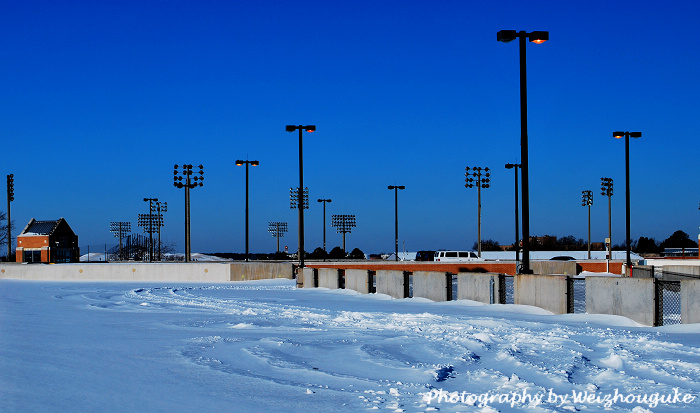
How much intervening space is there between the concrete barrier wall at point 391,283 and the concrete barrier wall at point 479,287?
3006 mm

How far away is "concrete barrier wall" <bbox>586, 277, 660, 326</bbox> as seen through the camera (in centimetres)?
1514

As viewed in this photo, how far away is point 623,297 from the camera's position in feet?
52.3

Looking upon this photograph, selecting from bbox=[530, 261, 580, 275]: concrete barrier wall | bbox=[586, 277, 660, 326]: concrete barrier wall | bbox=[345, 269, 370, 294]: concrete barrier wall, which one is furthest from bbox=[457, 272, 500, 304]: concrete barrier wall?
bbox=[530, 261, 580, 275]: concrete barrier wall

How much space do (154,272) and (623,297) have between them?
33449mm

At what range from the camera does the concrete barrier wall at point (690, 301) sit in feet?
47.0

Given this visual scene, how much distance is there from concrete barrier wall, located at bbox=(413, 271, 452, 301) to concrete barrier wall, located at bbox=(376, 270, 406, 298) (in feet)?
2.54

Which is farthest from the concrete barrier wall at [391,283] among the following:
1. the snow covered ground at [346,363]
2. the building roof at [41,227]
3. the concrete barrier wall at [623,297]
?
the building roof at [41,227]

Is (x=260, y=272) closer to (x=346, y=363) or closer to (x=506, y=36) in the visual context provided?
(x=506, y=36)

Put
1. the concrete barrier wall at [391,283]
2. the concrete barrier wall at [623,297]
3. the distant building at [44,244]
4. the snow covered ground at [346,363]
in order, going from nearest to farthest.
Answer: the snow covered ground at [346,363] → the concrete barrier wall at [623,297] → the concrete barrier wall at [391,283] → the distant building at [44,244]

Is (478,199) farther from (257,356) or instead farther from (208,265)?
(257,356)

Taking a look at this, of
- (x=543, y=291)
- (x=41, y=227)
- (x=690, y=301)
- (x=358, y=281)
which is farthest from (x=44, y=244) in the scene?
(x=690, y=301)

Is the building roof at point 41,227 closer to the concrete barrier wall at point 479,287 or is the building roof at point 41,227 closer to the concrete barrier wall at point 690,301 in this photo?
the concrete barrier wall at point 479,287

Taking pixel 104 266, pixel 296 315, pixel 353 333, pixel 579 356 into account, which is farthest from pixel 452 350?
pixel 104 266

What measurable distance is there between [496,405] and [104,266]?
4090 centimetres
